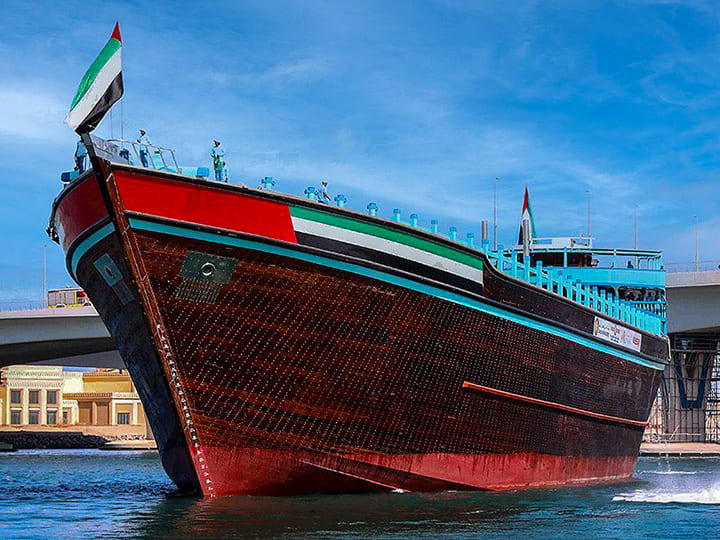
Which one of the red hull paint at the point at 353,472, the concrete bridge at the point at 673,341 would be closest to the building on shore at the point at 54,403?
the concrete bridge at the point at 673,341

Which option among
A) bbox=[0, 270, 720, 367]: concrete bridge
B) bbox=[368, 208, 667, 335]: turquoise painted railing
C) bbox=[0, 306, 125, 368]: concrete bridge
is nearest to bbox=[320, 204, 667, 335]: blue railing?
bbox=[368, 208, 667, 335]: turquoise painted railing

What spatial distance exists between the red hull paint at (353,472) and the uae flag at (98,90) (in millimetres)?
5486

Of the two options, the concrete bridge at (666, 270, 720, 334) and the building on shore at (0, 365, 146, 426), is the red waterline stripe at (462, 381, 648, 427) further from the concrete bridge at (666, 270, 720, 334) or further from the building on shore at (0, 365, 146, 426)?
the building on shore at (0, 365, 146, 426)

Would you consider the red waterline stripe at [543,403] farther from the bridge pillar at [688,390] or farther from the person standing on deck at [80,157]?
the bridge pillar at [688,390]

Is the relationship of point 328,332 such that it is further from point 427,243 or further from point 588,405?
point 588,405

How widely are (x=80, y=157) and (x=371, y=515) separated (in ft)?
24.7

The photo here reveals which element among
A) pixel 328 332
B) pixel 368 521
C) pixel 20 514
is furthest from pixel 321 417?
pixel 20 514

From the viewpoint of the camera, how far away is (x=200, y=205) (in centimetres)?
1616

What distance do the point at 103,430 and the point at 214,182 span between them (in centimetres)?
6885

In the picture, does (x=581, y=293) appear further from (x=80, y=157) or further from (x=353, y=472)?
(x=80, y=157)

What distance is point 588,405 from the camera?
2356cm

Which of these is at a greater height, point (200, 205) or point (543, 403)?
point (200, 205)

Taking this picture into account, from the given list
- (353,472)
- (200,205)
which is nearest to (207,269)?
(200,205)

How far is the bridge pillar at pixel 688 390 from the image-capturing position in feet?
186
